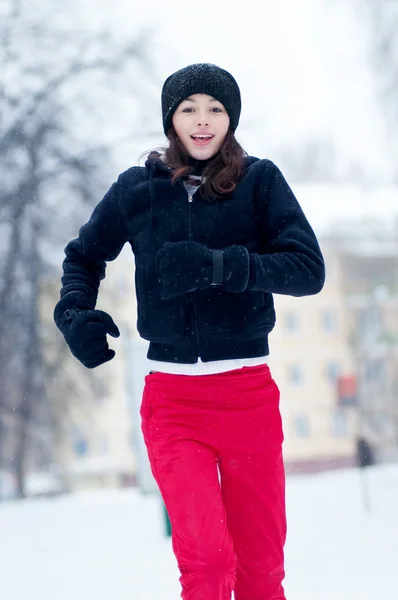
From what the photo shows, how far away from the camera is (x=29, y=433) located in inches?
434

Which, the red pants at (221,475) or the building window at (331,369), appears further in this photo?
the building window at (331,369)

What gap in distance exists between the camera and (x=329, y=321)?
81.1ft

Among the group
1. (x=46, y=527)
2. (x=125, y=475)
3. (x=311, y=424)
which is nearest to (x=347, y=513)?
(x=46, y=527)

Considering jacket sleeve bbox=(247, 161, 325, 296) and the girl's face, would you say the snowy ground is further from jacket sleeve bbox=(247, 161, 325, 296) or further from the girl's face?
the girl's face

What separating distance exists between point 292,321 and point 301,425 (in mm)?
3385

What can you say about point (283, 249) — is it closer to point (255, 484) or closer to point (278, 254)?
point (278, 254)

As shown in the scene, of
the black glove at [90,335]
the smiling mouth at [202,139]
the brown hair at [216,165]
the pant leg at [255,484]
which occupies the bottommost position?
the pant leg at [255,484]

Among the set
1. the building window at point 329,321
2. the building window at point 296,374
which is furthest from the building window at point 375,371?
the building window at point 296,374

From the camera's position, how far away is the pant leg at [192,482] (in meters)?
1.57

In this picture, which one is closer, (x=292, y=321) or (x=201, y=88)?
(x=201, y=88)

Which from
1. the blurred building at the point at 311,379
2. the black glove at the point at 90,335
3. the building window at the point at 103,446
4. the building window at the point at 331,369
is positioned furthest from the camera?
the building window at the point at 103,446

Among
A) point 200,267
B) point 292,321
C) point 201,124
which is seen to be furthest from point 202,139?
point 292,321

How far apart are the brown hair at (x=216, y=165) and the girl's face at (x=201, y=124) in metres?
0.02

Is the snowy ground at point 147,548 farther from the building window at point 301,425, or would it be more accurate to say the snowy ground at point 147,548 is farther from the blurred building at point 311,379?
the blurred building at point 311,379
